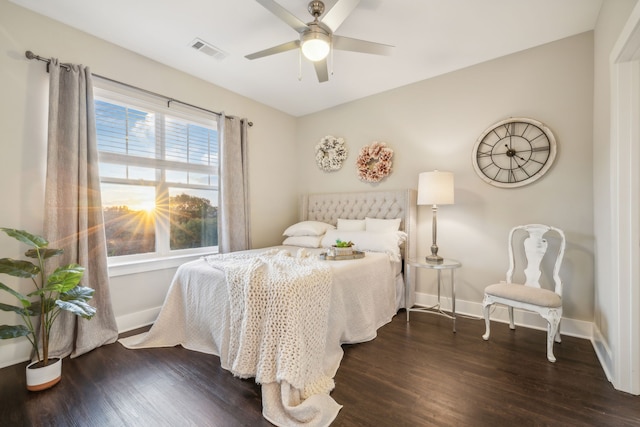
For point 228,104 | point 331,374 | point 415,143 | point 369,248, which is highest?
point 228,104

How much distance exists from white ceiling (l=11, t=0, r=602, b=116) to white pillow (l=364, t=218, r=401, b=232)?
1.75m

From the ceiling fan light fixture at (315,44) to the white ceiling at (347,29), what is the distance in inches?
Answer: 14.9

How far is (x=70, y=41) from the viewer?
Result: 241 cm

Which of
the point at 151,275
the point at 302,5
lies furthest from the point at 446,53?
the point at 151,275

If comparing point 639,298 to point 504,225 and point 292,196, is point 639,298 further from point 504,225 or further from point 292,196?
point 292,196

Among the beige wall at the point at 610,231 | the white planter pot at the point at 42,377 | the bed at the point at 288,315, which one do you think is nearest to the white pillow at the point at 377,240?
the bed at the point at 288,315

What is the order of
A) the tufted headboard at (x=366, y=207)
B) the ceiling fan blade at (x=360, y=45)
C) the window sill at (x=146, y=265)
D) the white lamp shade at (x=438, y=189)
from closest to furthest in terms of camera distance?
1. the ceiling fan blade at (x=360, y=45)
2. the window sill at (x=146, y=265)
3. the white lamp shade at (x=438, y=189)
4. the tufted headboard at (x=366, y=207)

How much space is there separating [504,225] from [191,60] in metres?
3.79

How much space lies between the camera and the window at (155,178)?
2.73 m

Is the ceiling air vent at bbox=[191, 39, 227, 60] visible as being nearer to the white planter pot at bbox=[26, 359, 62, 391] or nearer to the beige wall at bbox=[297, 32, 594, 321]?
the beige wall at bbox=[297, 32, 594, 321]

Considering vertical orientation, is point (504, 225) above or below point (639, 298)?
above

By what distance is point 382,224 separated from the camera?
135 inches

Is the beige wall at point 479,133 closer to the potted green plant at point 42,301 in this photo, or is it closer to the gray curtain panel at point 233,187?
the gray curtain panel at point 233,187

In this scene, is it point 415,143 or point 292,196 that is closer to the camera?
point 415,143
